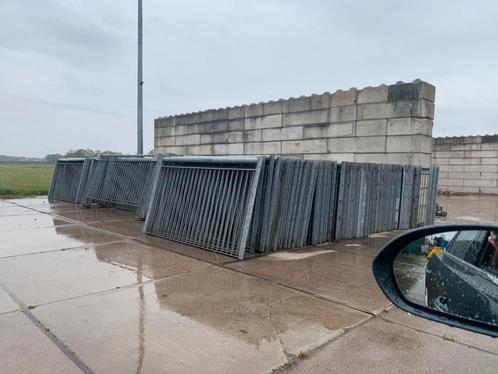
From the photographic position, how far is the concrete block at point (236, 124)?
10.5 meters

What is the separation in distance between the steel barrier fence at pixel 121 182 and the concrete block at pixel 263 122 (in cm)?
269

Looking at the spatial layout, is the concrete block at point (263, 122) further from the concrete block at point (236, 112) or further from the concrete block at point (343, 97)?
the concrete block at point (343, 97)

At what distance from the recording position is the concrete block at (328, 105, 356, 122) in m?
8.38

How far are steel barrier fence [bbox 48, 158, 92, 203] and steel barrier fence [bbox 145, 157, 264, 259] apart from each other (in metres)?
5.31

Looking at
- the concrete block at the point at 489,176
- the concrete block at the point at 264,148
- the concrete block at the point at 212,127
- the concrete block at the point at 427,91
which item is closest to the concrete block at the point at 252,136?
the concrete block at the point at 264,148

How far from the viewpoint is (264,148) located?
10.1m

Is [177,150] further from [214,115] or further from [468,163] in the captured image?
[468,163]

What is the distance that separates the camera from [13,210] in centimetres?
1012

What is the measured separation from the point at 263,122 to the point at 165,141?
459cm

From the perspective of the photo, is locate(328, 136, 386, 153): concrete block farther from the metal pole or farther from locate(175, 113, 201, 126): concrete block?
the metal pole

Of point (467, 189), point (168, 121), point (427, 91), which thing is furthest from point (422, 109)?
point (467, 189)

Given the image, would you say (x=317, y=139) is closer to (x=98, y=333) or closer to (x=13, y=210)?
(x=98, y=333)

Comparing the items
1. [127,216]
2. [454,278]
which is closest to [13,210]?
[127,216]

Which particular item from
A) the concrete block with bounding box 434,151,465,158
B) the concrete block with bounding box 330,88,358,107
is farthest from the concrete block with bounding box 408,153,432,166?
the concrete block with bounding box 434,151,465,158
